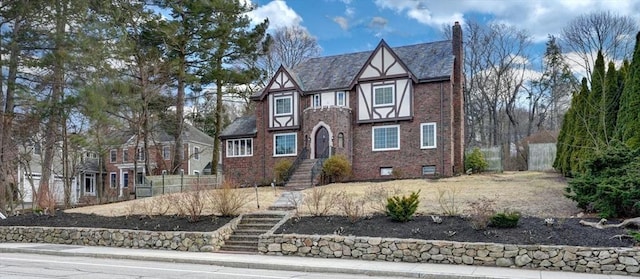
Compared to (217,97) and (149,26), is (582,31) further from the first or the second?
Answer: (149,26)

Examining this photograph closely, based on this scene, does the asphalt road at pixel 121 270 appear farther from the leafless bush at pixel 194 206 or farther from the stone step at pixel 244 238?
the leafless bush at pixel 194 206

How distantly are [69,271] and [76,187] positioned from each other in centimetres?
3750

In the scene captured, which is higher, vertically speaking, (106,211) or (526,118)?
(526,118)

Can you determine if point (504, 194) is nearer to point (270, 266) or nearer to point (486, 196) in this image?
point (486, 196)

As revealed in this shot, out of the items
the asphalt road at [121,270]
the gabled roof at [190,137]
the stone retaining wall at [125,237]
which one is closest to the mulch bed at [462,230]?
the stone retaining wall at [125,237]

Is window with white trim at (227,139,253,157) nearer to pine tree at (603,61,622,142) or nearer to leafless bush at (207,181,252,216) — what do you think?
leafless bush at (207,181,252,216)

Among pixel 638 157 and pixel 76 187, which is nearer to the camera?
pixel 638 157

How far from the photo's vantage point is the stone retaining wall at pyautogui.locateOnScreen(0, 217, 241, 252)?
567 inches

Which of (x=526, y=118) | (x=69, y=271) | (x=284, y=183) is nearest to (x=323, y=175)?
(x=284, y=183)

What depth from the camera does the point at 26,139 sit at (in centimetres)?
2652

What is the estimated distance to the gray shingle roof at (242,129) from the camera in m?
33.0

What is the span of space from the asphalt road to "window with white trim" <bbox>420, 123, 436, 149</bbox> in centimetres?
1860

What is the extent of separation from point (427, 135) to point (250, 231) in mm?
15854

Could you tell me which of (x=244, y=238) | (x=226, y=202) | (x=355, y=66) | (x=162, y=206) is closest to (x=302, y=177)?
(x=355, y=66)
